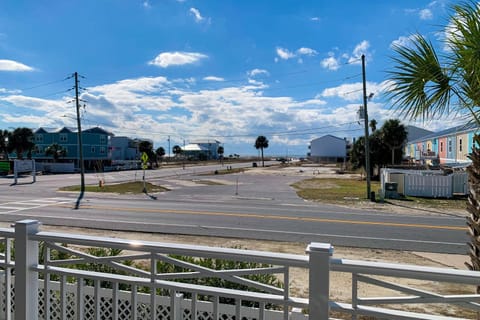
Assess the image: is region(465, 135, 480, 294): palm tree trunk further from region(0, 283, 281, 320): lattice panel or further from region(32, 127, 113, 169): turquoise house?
region(32, 127, 113, 169): turquoise house

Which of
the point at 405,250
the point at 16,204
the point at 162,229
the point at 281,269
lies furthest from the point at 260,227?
the point at 16,204

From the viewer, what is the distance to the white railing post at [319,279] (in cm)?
Result: 211

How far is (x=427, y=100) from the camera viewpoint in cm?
356

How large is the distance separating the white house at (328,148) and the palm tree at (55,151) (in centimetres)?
8619

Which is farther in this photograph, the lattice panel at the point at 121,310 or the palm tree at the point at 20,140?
the palm tree at the point at 20,140

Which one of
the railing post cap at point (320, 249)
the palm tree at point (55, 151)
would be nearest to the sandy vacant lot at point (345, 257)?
the railing post cap at point (320, 249)

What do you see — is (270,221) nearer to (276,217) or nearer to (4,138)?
(276,217)

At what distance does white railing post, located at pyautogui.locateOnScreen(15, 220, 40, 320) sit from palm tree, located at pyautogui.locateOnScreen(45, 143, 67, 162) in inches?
2920

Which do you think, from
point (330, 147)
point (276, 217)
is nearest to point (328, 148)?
point (330, 147)

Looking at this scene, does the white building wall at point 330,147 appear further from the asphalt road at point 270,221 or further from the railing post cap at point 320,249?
the railing post cap at point 320,249

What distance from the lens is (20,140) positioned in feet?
204

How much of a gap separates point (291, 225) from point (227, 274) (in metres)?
12.1

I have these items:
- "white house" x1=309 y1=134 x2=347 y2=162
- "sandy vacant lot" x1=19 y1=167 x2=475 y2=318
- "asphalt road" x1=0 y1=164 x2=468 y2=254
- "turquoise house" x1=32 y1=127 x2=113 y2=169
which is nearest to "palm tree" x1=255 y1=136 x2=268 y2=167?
"white house" x1=309 y1=134 x2=347 y2=162

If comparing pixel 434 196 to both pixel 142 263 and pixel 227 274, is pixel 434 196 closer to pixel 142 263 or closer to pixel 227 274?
pixel 142 263
